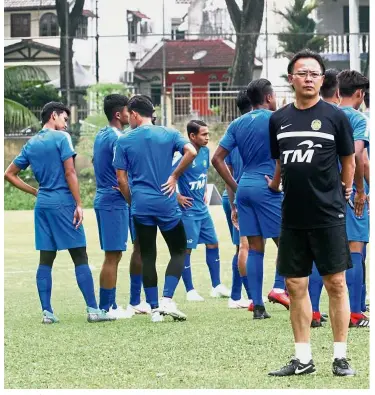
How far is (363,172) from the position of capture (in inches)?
376

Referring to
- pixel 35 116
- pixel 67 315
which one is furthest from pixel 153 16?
pixel 67 315

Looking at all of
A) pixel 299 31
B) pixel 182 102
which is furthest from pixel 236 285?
pixel 299 31

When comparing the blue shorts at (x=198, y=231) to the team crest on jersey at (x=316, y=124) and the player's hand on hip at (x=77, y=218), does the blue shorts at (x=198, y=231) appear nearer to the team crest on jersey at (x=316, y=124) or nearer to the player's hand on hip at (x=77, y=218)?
the player's hand on hip at (x=77, y=218)

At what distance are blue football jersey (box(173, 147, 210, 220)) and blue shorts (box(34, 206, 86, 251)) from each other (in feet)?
7.23

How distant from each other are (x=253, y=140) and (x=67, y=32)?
1548 inches

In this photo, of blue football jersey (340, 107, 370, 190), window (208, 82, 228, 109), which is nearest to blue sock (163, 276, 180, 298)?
blue football jersey (340, 107, 370, 190)

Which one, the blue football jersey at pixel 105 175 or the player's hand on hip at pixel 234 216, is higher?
the blue football jersey at pixel 105 175

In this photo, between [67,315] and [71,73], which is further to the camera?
[71,73]

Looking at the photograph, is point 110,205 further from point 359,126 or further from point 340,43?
point 340,43

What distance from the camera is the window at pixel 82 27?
4931 centimetres

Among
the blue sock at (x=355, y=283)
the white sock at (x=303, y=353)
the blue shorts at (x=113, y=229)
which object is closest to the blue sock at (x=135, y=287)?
the blue shorts at (x=113, y=229)

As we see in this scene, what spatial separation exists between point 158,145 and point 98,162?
1.12m

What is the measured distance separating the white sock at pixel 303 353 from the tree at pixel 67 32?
41.9 meters

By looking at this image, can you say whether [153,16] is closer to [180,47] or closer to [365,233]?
[180,47]
